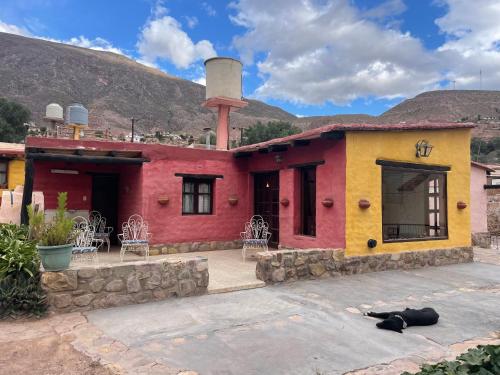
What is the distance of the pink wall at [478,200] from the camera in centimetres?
Result: 1373

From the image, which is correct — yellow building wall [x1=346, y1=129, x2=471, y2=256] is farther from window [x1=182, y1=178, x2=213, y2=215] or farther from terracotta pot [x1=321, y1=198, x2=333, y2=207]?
window [x1=182, y1=178, x2=213, y2=215]

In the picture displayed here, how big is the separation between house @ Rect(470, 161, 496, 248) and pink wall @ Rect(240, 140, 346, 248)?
8176 mm

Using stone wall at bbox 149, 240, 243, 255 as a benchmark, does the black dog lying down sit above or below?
below

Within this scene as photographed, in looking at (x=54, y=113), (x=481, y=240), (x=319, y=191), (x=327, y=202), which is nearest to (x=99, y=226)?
(x=319, y=191)

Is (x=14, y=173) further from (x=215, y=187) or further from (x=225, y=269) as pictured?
(x=225, y=269)

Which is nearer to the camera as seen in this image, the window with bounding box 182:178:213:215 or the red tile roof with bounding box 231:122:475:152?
the red tile roof with bounding box 231:122:475:152

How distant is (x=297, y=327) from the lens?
452 centimetres

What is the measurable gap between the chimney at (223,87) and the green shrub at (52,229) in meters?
9.23

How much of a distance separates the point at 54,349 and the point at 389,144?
758 centimetres

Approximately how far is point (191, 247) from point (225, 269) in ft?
9.30

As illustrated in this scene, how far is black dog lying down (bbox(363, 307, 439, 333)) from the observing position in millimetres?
4523

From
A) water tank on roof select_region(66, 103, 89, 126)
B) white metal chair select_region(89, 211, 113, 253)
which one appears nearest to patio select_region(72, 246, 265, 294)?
white metal chair select_region(89, 211, 113, 253)

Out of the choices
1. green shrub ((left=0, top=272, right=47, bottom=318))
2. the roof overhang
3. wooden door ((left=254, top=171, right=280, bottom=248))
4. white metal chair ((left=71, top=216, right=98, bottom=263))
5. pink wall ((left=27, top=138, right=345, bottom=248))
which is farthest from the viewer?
wooden door ((left=254, top=171, right=280, bottom=248))

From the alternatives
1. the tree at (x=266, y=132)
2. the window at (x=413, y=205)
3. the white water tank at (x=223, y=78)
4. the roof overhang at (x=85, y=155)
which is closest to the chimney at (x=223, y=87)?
the white water tank at (x=223, y=78)
